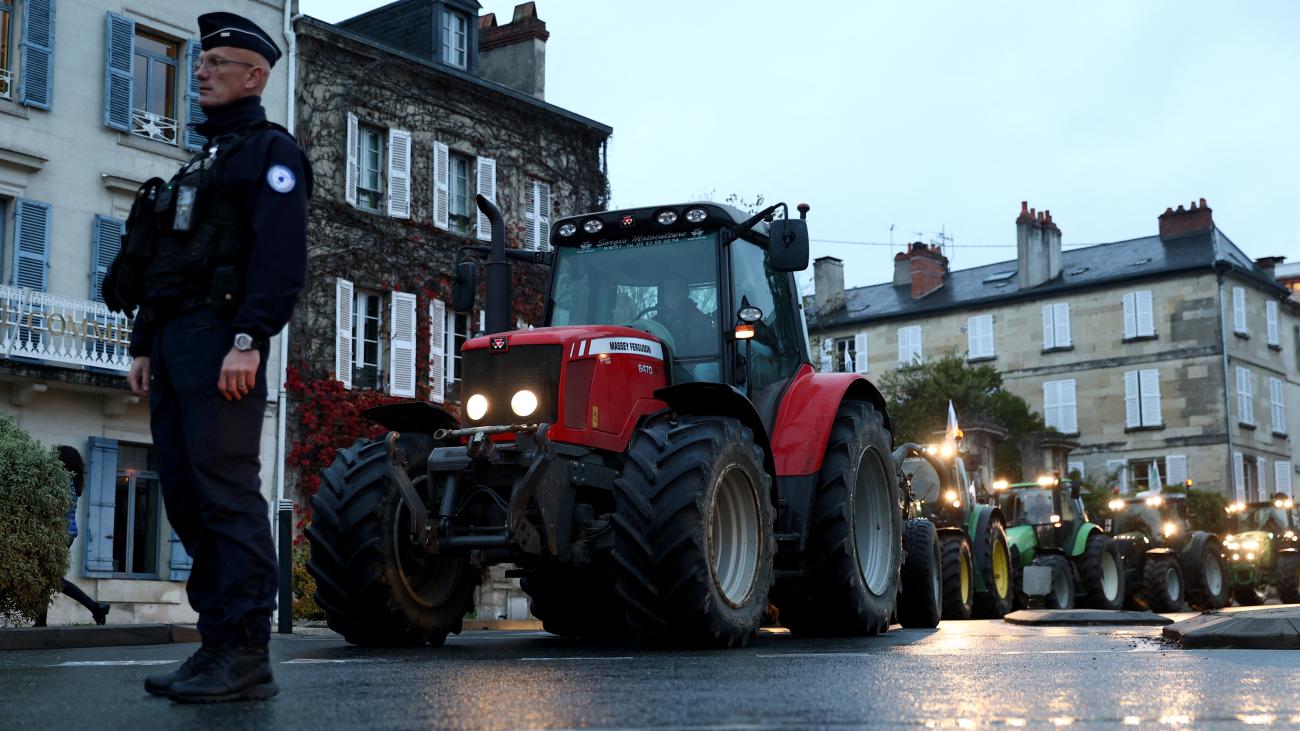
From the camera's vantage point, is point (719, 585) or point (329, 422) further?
point (329, 422)

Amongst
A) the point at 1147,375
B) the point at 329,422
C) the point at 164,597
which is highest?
the point at 1147,375

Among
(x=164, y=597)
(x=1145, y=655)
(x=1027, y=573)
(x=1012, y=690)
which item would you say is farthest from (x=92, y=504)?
(x=1012, y=690)

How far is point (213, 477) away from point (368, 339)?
70.5 ft

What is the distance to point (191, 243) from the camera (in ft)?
17.1

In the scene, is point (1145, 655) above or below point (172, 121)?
below

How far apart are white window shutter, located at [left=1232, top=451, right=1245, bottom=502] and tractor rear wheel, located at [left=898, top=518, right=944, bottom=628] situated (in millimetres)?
38532

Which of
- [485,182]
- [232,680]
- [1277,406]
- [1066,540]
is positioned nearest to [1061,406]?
[1277,406]

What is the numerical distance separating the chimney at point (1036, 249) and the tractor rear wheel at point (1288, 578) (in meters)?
20.4

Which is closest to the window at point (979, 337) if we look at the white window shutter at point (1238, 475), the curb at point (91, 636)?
the white window shutter at point (1238, 475)

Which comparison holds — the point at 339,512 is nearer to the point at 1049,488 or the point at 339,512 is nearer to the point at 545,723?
the point at 545,723

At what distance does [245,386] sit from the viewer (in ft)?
16.4

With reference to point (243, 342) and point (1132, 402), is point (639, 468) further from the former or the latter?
point (1132, 402)

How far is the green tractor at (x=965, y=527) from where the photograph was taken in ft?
63.5

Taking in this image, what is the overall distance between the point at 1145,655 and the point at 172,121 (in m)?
19.1
